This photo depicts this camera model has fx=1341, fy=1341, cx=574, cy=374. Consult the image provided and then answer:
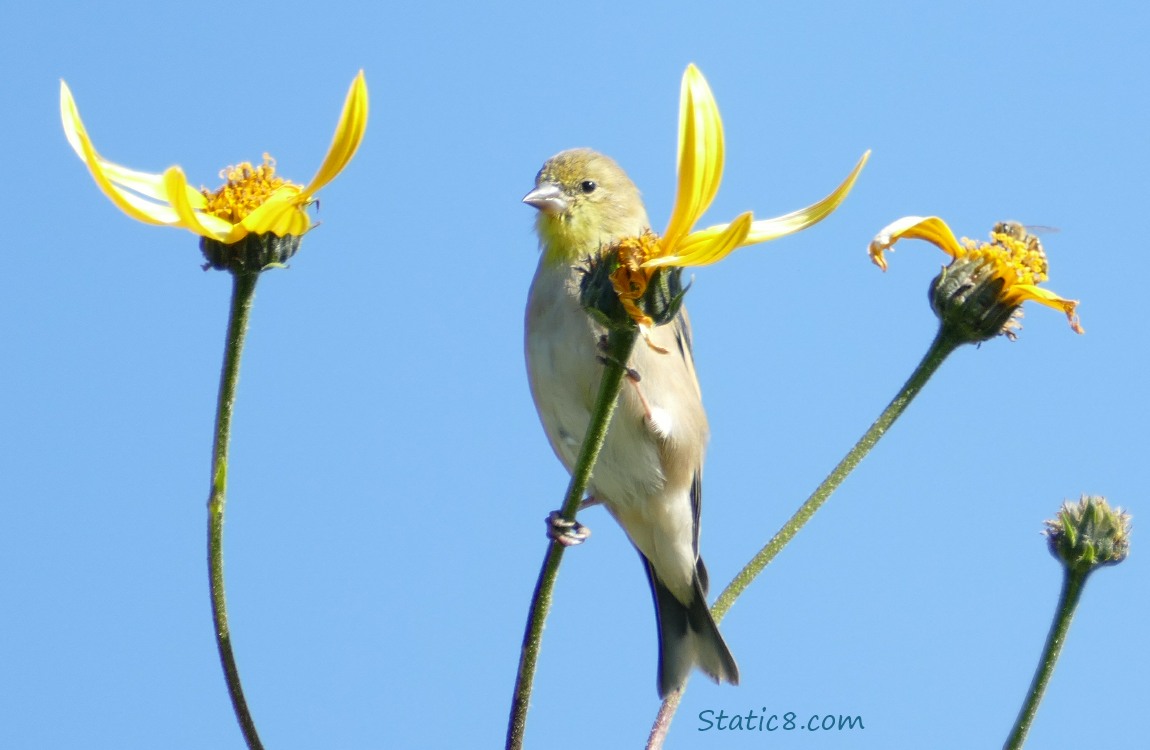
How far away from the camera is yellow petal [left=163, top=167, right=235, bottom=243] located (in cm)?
238

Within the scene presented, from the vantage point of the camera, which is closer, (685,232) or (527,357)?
(685,232)

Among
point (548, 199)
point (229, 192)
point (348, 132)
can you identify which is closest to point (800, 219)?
point (348, 132)

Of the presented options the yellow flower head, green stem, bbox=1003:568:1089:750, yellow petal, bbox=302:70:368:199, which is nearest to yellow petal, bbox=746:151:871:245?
the yellow flower head

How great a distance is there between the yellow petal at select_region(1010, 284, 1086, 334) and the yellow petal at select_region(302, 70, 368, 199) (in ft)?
6.60

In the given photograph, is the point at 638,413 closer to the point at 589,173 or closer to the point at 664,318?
the point at 589,173

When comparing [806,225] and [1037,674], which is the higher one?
[806,225]

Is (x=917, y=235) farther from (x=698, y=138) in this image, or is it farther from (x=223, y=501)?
(x=223, y=501)

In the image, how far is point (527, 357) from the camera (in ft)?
20.3

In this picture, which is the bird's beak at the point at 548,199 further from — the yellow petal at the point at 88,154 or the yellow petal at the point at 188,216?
the yellow petal at the point at 88,154

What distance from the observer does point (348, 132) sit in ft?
7.80

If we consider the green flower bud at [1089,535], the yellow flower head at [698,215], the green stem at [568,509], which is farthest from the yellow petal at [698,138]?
the green flower bud at [1089,535]

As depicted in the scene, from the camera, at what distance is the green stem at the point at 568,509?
241cm

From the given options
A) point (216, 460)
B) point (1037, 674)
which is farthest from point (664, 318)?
point (1037, 674)

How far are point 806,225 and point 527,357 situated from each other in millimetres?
3916
